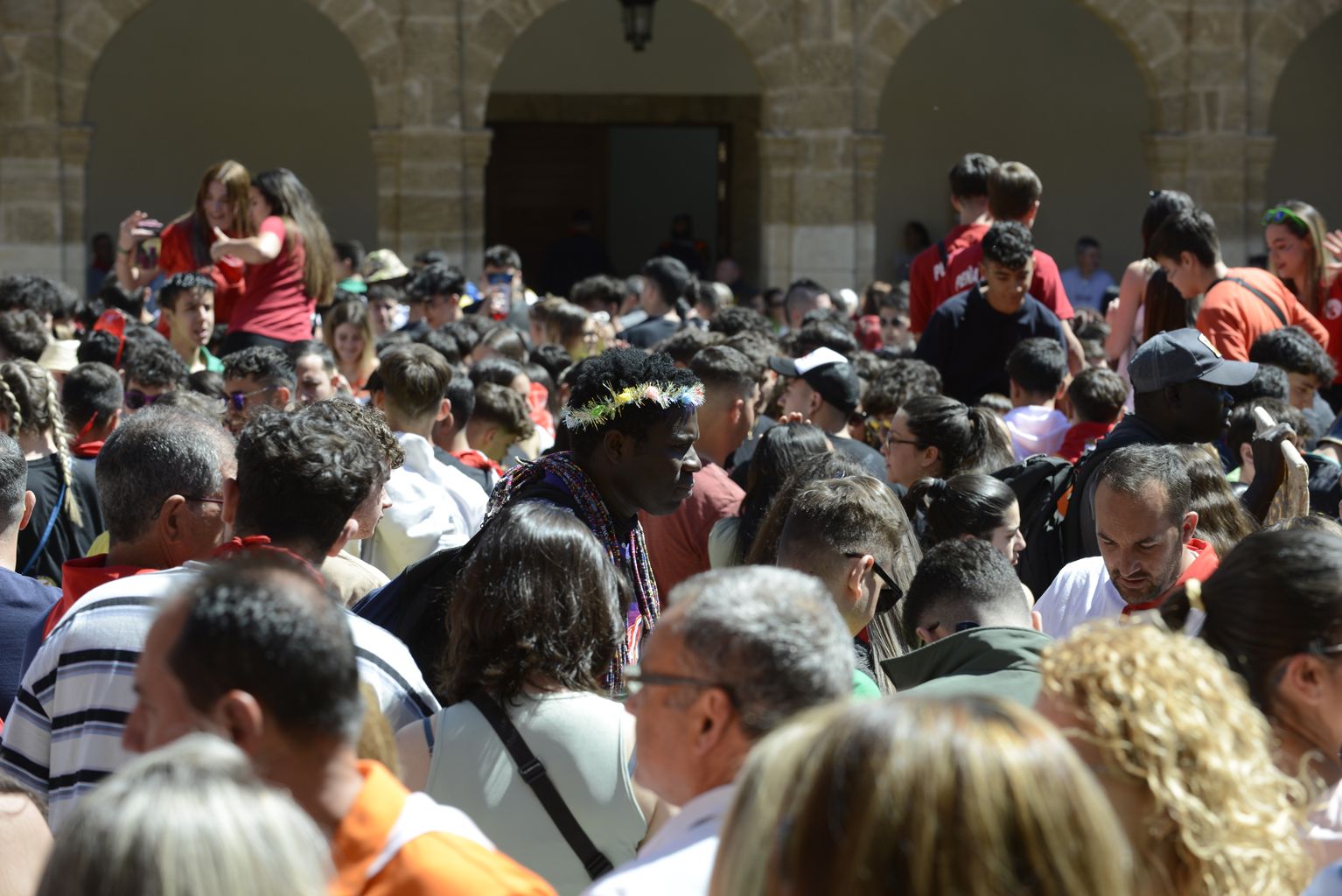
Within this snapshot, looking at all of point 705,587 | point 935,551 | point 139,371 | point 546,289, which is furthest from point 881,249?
point 705,587

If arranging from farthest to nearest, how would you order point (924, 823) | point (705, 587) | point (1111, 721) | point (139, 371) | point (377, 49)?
point (377, 49) → point (139, 371) → point (705, 587) → point (1111, 721) → point (924, 823)

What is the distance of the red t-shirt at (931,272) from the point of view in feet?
24.5

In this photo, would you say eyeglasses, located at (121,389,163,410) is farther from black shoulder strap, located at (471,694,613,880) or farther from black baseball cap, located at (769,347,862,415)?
black shoulder strap, located at (471,694,613,880)

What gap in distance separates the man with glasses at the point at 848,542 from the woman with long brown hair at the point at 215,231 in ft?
14.7

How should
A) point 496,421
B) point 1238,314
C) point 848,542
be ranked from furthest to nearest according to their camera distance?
1. point 496,421
2. point 1238,314
3. point 848,542

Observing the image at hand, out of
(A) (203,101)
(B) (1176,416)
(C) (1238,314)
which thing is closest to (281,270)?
(C) (1238,314)

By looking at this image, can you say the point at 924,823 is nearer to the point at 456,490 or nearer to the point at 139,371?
the point at 456,490

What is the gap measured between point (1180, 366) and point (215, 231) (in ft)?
14.8

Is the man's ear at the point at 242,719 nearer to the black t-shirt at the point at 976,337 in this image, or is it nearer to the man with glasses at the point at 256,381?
the man with glasses at the point at 256,381

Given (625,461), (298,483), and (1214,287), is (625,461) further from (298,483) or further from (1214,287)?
(1214,287)

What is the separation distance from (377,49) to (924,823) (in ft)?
46.0

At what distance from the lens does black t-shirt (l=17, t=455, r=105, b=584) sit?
5.24m

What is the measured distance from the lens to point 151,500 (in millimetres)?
3260

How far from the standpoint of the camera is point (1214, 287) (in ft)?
20.7
